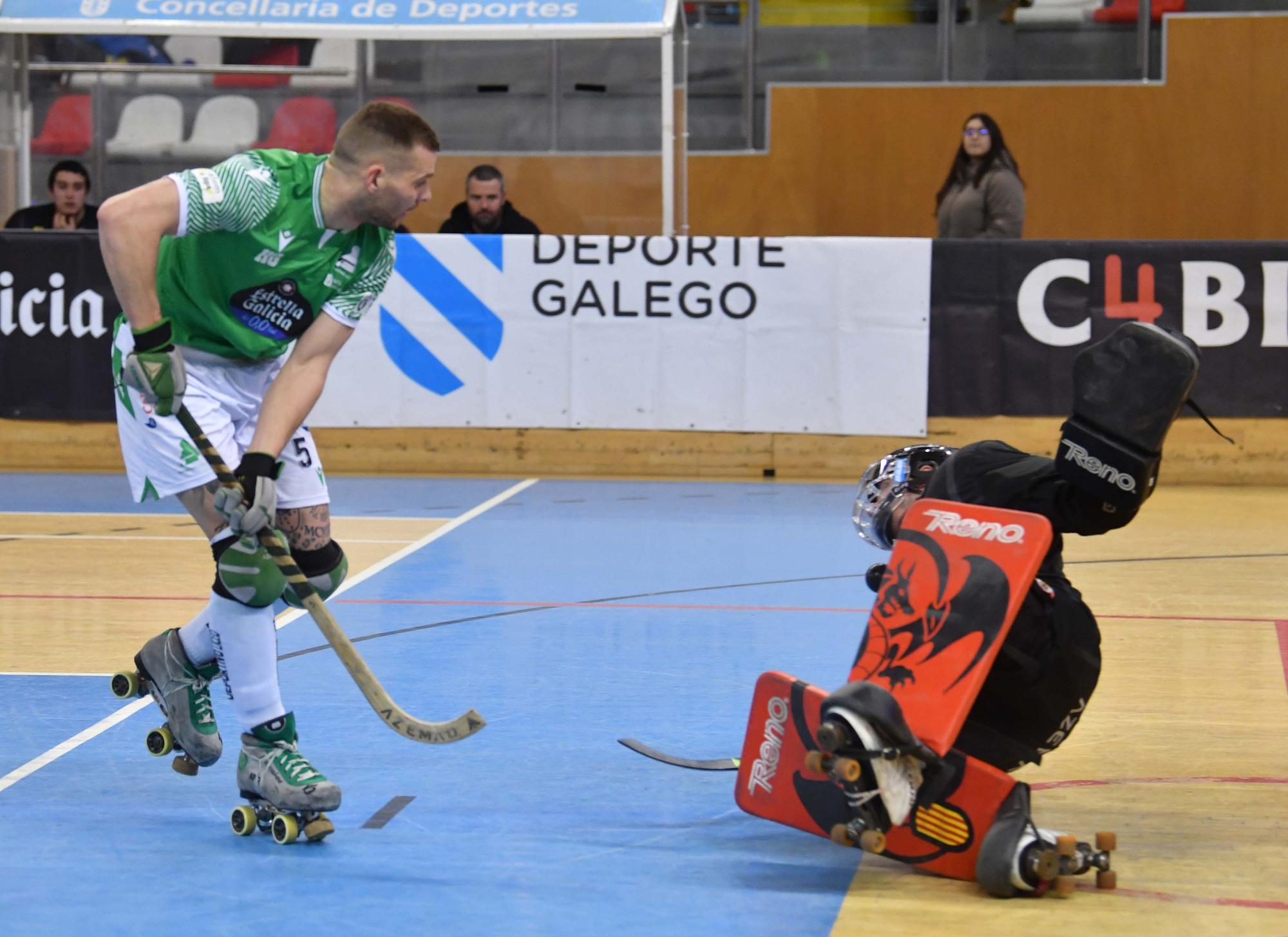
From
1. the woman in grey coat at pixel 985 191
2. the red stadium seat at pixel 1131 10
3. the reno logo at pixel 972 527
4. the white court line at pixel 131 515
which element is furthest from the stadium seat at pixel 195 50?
the reno logo at pixel 972 527

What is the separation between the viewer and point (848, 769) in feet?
Result: 11.4

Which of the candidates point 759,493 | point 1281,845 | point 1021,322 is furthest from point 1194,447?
point 1281,845

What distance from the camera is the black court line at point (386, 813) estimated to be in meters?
4.08

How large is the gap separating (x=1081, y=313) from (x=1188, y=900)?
24.8ft

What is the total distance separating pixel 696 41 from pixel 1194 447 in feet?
21.1

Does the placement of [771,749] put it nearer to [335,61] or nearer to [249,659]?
[249,659]

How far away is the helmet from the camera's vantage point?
165 inches

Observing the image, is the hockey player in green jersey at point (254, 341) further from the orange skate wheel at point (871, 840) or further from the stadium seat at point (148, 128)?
the stadium seat at point (148, 128)

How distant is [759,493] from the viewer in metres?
10.4

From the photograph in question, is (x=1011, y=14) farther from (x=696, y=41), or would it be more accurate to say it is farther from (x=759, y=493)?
(x=759, y=493)

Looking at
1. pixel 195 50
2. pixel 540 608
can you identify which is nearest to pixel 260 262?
pixel 540 608

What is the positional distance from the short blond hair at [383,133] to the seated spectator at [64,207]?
809cm

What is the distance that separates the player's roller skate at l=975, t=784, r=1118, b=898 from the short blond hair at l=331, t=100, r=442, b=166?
203 cm

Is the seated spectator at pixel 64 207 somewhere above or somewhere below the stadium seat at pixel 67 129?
below
